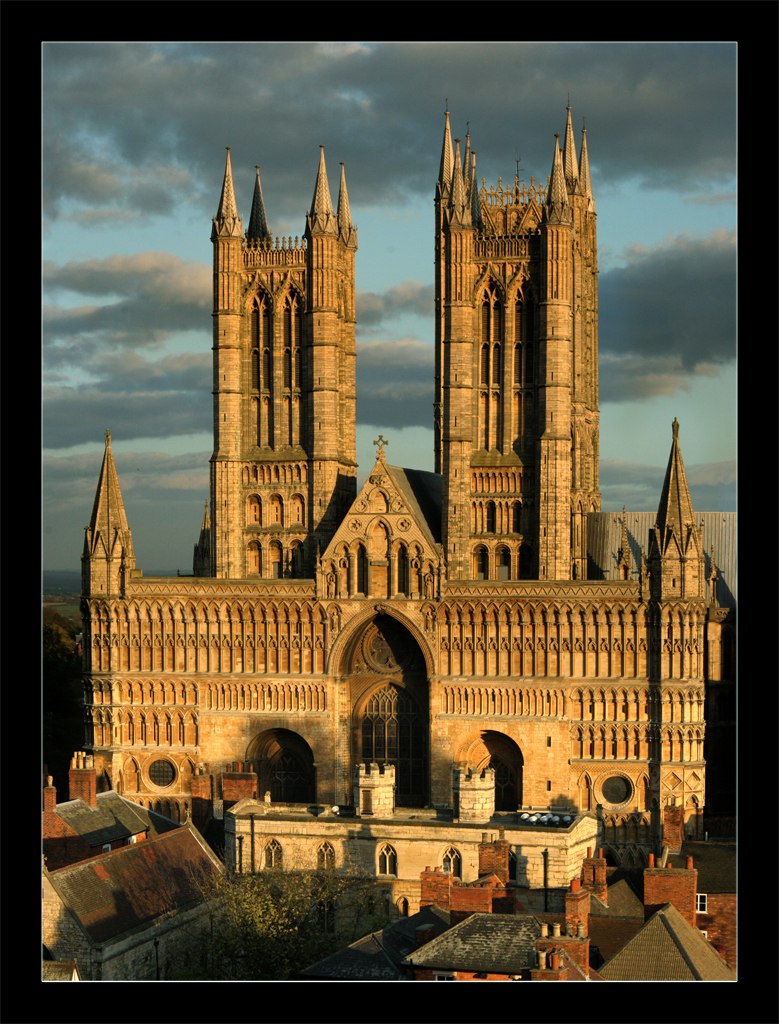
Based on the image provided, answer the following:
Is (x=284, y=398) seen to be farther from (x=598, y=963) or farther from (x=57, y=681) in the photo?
(x=598, y=963)

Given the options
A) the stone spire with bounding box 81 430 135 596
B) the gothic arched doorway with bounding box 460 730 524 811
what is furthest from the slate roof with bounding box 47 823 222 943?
the stone spire with bounding box 81 430 135 596

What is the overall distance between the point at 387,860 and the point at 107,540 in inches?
1039

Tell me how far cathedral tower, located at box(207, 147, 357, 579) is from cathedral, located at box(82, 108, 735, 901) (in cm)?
14

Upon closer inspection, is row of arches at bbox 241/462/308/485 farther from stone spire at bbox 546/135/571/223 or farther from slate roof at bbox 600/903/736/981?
slate roof at bbox 600/903/736/981

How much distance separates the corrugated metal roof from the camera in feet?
264

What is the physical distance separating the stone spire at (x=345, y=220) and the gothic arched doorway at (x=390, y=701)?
76.4 feet

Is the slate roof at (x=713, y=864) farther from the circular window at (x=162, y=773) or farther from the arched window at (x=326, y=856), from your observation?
the circular window at (x=162, y=773)

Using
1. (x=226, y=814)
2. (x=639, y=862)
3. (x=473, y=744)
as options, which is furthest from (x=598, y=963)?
(x=473, y=744)

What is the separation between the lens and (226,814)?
57.2 meters

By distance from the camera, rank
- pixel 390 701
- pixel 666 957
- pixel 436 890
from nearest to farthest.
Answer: pixel 666 957 < pixel 436 890 < pixel 390 701

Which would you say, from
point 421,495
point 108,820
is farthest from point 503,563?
point 108,820

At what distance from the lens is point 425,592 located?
70188 millimetres

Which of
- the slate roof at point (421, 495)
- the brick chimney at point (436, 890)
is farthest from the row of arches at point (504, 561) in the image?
the brick chimney at point (436, 890)

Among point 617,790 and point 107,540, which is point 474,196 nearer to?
point 107,540
